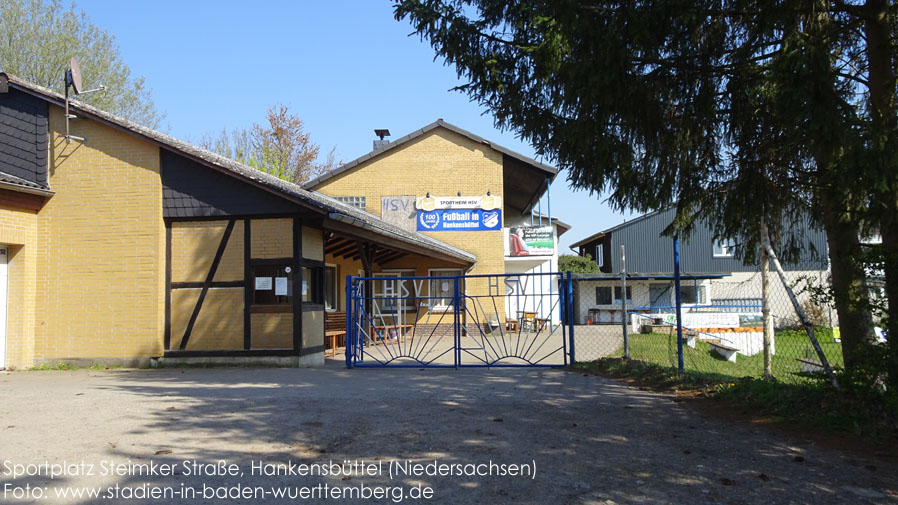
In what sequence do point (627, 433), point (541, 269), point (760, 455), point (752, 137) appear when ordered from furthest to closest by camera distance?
point (541, 269)
point (752, 137)
point (627, 433)
point (760, 455)

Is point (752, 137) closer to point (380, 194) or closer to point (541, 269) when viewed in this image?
point (380, 194)

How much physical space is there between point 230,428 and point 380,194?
57.4 feet

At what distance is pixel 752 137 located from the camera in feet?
24.0

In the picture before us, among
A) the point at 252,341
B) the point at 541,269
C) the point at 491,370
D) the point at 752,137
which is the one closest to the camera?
the point at 752,137

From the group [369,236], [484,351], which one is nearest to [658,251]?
[369,236]

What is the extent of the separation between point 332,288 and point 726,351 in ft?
37.5

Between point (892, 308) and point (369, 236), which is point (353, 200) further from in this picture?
point (892, 308)

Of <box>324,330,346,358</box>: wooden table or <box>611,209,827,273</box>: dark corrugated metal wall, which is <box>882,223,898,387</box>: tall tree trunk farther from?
<box>611,209,827,273</box>: dark corrugated metal wall

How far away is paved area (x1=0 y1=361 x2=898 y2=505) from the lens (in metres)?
4.57

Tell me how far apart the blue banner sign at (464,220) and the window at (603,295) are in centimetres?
1697

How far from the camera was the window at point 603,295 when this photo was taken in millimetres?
37812

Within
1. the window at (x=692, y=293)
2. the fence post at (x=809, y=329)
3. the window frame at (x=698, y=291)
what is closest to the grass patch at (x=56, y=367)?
the fence post at (x=809, y=329)

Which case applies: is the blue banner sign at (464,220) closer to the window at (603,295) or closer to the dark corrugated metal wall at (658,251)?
the dark corrugated metal wall at (658,251)

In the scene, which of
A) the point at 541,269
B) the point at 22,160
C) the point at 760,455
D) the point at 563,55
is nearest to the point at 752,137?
the point at 563,55
